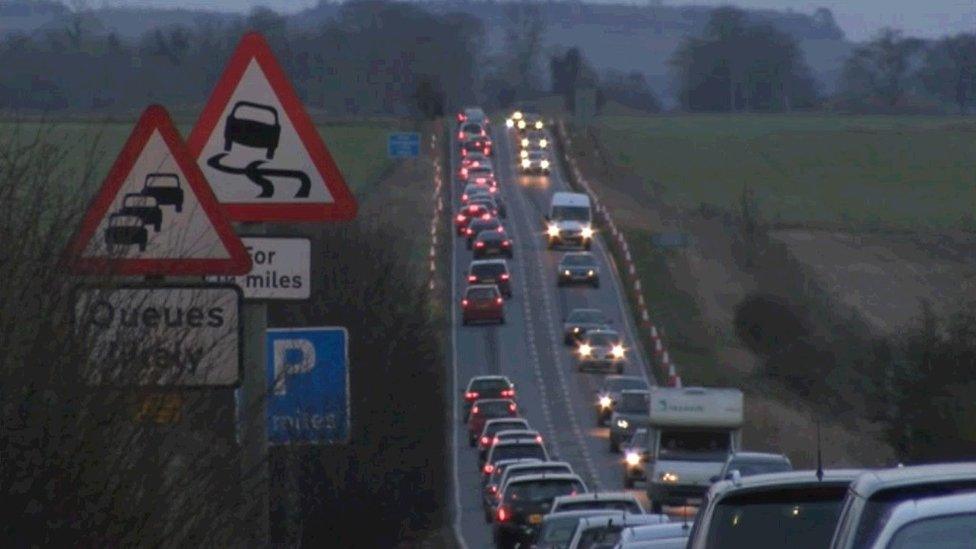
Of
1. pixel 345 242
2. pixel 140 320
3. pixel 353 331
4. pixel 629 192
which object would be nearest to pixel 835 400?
pixel 345 242

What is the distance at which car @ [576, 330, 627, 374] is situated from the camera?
2121 inches

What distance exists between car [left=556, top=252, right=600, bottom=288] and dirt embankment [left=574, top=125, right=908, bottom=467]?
103 inches

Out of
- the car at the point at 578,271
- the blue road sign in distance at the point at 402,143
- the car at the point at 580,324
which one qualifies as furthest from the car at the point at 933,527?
the blue road sign in distance at the point at 402,143

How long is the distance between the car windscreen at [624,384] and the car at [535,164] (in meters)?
46.6

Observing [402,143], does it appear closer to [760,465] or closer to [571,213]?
[571,213]

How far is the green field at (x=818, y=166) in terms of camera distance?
95312 millimetres

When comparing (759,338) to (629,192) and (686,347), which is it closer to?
(686,347)

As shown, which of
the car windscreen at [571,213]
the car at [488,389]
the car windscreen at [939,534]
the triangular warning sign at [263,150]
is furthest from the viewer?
the car windscreen at [571,213]

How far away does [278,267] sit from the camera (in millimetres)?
8859

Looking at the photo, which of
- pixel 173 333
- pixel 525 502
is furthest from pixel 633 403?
pixel 173 333

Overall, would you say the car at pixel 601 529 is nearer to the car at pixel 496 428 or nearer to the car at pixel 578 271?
the car at pixel 496 428

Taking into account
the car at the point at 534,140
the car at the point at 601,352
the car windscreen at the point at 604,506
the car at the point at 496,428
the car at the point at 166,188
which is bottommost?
the car windscreen at the point at 604,506

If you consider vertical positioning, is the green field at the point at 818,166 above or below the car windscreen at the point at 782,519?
above

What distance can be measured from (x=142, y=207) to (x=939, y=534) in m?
3.00
